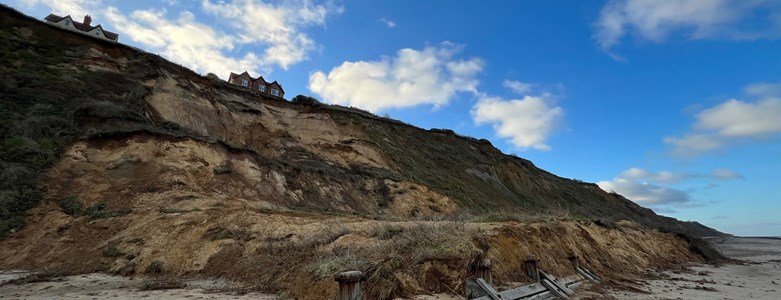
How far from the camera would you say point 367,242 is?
8.62 m

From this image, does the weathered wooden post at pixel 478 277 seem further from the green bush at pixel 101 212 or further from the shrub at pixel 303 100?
the shrub at pixel 303 100

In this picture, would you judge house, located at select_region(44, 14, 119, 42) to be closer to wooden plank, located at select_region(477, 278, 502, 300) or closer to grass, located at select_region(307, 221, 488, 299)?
grass, located at select_region(307, 221, 488, 299)

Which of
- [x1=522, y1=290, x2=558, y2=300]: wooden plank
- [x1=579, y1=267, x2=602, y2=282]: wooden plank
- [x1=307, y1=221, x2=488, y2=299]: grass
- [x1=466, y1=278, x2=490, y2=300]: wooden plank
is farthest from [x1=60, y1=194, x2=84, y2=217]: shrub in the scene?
[x1=579, y1=267, x2=602, y2=282]: wooden plank

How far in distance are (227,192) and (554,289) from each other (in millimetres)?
12898

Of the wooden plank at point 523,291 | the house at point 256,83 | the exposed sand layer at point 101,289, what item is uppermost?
the house at point 256,83

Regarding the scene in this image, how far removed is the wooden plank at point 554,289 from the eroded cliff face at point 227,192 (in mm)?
645

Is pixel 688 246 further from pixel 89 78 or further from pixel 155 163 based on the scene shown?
pixel 89 78

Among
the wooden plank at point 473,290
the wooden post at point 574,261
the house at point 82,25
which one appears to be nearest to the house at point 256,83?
the house at point 82,25

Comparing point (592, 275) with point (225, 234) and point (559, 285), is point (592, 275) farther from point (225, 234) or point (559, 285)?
point (225, 234)

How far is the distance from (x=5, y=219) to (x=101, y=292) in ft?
22.2

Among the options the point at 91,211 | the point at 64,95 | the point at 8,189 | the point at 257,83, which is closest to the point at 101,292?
the point at 91,211

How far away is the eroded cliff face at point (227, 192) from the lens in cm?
857

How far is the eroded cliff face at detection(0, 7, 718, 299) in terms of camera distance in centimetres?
857

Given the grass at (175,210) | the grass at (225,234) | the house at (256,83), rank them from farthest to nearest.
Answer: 1. the house at (256,83)
2. the grass at (175,210)
3. the grass at (225,234)
